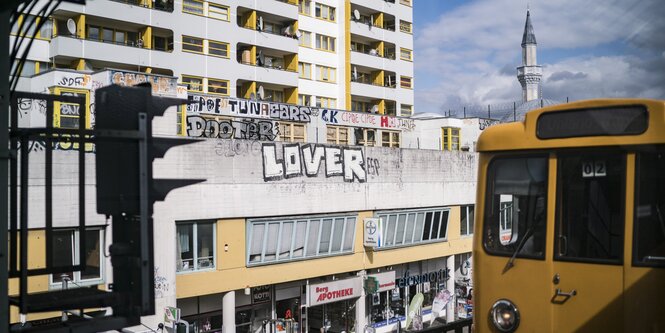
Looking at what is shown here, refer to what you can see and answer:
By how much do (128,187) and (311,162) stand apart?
70.8 ft

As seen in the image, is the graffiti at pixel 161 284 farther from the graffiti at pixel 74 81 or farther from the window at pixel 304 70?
the window at pixel 304 70

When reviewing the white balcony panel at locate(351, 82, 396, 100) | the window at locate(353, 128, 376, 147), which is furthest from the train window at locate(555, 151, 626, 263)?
the white balcony panel at locate(351, 82, 396, 100)

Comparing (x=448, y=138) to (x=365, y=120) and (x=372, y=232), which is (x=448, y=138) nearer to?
(x=365, y=120)

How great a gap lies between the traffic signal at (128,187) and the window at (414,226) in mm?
24993

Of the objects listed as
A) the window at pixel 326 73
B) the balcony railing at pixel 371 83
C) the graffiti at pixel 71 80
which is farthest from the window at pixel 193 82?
→ the graffiti at pixel 71 80

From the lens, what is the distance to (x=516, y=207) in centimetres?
629

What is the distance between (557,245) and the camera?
5.92 meters

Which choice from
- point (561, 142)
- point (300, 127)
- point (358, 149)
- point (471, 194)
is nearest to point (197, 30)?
point (300, 127)

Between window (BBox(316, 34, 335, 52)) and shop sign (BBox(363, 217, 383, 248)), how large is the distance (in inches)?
941

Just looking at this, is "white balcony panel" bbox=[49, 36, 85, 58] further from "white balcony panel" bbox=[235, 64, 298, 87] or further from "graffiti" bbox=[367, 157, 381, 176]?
"graffiti" bbox=[367, 157, 381, 176]

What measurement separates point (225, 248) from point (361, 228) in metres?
7.68

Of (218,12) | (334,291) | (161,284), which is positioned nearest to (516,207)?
(161,284)

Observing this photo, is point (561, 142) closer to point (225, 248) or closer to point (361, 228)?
point (225, 248)

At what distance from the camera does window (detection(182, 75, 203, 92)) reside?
3822 cm
